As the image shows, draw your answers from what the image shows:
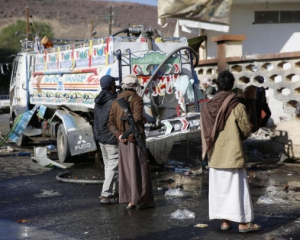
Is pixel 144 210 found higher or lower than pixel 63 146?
lower

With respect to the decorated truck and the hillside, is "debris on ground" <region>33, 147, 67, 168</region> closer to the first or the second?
the decorated truck

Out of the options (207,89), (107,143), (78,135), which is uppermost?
(207,89)

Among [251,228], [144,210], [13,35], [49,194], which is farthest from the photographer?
[13,35]

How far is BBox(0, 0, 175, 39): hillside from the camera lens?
106 m

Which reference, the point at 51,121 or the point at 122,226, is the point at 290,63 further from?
the point at 122,226

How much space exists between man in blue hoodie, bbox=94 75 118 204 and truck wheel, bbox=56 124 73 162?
4.27m

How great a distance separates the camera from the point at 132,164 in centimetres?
794

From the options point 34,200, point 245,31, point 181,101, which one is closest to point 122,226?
point 34,200

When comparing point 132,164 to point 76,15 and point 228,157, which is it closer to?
point 228,157

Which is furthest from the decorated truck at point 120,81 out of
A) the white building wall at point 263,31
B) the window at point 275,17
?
the window at point 275,17

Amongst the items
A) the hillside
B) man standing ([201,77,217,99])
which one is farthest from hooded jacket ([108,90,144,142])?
the hillside

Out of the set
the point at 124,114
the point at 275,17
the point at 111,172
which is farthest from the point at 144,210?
the point at 275,17

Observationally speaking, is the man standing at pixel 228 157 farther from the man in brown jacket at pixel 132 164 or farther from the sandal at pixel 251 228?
the man in brown jacket at pixel 132 164

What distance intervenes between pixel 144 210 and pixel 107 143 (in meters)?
1.07
